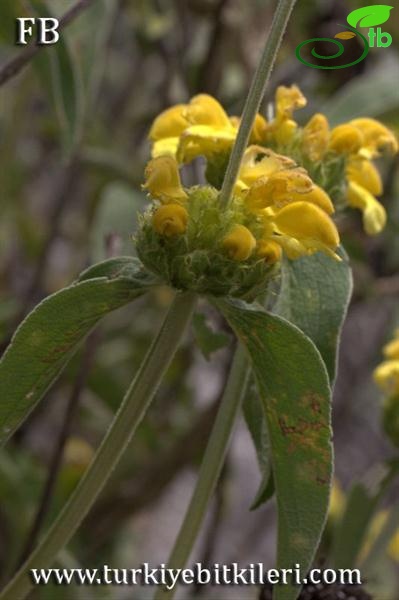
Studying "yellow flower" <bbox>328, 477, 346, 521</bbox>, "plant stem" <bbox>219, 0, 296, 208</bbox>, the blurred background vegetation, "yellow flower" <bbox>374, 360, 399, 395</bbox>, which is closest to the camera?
"plant stem" <bbox>219, 0, 296, 208</bbox>

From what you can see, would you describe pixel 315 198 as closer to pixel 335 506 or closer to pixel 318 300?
pixel 318 300

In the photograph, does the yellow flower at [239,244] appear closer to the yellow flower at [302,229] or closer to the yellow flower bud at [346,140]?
the yellow flower at [302,229]

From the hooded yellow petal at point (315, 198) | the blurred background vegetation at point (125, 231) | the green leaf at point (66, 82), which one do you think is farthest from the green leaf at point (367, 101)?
the hooded yellow petal at point (315, 198)

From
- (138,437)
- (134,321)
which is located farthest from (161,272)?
(134,321)

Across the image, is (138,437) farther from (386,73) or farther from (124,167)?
(386,73)

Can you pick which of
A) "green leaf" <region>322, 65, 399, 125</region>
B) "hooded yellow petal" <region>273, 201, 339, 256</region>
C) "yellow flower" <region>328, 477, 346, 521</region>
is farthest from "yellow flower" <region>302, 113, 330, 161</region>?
"yellow flower" <region>328, 477, 346, 521</region>

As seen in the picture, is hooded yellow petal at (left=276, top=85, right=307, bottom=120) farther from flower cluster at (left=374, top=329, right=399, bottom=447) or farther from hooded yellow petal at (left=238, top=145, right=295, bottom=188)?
flower cluster at (left=374, top=329, right=399, bottom=447)

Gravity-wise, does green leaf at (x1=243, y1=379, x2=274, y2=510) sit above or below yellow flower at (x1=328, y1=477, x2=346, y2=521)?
above
